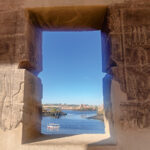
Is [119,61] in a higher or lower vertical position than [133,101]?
higher

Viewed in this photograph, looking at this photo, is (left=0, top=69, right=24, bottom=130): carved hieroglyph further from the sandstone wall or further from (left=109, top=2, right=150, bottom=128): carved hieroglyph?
(left=109, top=2, right=150, bottom=128): carved hieroglyph

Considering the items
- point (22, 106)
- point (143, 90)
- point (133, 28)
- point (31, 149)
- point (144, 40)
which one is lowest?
point (31, 149)

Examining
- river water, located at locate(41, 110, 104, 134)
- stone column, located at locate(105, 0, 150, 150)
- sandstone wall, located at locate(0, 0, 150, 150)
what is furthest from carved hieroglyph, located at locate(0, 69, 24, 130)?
river water, located at locate(41, 110, 104, 134)

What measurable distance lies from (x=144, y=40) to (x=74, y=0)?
121 cm

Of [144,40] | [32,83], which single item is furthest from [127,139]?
[32,83]

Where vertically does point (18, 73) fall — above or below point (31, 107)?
above

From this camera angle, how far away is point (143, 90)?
205 cm

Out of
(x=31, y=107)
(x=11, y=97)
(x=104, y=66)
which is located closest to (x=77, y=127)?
(x=104, y=66)

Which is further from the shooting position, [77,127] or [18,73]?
[77,127]

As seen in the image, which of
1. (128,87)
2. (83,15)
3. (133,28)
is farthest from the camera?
(83,15)

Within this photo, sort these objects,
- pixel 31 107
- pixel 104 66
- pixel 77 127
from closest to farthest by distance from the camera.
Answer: pixel 31 107
pixel 104 66
pixel 77 127

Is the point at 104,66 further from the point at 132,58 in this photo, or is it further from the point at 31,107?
the point at 31,107

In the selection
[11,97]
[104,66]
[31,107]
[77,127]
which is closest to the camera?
[11,97]

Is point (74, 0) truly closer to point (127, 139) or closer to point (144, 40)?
point (144, 40)
